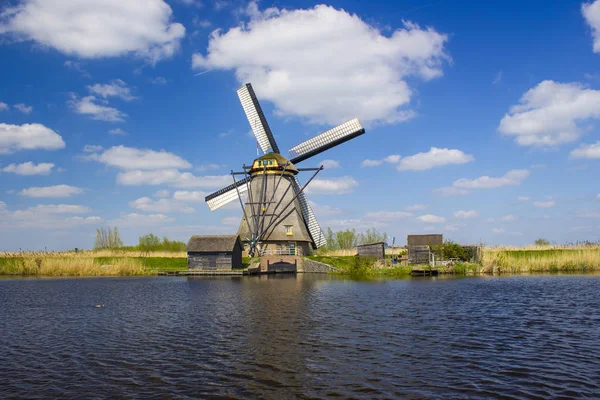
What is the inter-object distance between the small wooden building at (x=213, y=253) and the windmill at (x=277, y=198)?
327 cm

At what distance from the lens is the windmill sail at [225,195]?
44719 mm

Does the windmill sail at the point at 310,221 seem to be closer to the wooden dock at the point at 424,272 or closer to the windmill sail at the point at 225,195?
the windmill sail at the point at 225,195

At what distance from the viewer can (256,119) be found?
1796 inches

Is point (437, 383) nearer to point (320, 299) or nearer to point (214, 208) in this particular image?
point (320, 299)

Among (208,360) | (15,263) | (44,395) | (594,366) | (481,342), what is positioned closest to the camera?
(44,395)

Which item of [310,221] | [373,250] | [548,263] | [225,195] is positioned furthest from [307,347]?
[225,195]

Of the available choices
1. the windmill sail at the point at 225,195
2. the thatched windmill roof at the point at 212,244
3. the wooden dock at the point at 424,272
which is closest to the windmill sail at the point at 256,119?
the windmill sail at the point at 225,195

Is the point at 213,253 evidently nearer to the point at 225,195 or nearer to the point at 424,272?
the point at 225,195

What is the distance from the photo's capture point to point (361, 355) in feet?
34.5

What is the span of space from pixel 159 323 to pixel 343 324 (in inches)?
240

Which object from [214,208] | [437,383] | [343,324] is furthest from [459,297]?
[214,208]

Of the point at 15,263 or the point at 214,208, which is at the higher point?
the point at 214,208

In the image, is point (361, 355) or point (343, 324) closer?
point (361, 355)

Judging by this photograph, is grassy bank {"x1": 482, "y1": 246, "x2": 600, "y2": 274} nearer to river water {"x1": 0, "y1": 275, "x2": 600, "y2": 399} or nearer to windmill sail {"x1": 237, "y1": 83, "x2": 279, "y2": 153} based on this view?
river water {"x1": 0, "y1": 275, "x2": 600, "y2": 399}
